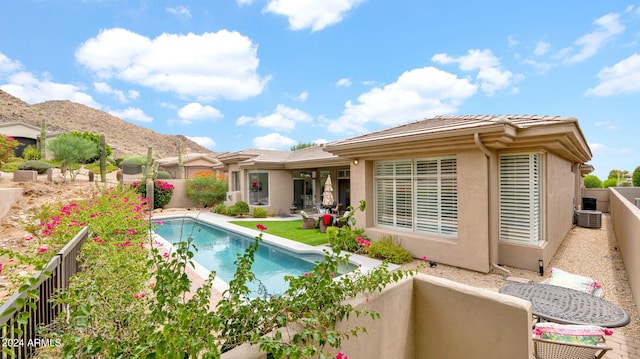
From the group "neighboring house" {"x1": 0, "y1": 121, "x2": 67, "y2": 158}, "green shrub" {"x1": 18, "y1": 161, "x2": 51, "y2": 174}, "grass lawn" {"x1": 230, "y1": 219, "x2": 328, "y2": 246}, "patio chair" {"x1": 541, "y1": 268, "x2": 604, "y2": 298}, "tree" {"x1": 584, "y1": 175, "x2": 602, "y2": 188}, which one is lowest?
"grass lawn" {"x1": 230, "y1": 219, "x2": 328, "y2": 246}

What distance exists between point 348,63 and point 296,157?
30.1 feet

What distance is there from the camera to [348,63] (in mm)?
23953

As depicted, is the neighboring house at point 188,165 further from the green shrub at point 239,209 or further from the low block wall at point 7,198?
the low block wall at point 7,198

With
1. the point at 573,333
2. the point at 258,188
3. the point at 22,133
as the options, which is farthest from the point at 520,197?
the point at 22,133

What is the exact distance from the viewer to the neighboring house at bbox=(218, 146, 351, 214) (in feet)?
67.5

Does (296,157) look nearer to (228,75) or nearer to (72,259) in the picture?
(72,259)

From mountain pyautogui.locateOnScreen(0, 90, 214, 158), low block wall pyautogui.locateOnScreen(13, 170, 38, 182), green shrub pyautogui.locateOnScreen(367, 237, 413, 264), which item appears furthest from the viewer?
mountain pyautogui.locateOnScreen(0, 90, 214, 158)

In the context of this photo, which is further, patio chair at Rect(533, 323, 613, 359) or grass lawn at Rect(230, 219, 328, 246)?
grass lawn at Rect(230, 219, 328, 246)

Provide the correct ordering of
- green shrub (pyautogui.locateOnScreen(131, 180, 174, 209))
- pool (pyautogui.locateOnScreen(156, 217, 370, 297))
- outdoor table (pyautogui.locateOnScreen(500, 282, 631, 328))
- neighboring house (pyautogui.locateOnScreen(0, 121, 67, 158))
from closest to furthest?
outdoor table (pyautogui.locateOnScreen(500, 282, 631, 328)) < pool (pyautogui.locateOnScreen(156, 217, 370, 297)) < green shrub (pyautogui.locateOnScreen(131, 180, 174, 209)) < neighboring house (pyautogui.locateOnScreen(0, 121, 67, 158))

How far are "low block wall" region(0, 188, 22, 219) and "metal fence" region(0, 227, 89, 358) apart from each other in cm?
1206

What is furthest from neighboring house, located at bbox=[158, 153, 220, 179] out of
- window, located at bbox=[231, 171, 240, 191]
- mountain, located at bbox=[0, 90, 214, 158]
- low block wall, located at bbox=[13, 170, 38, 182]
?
mountain, located at bbox=[0, 90, 214, 158]

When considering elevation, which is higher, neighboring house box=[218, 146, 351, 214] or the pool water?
neighboring house box=[218, 146, 351, 214]

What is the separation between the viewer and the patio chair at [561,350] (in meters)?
3.71

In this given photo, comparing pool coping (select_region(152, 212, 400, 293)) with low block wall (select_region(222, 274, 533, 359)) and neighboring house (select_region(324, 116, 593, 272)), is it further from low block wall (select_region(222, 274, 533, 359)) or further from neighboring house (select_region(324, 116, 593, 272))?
low block wall (select_region(222, 274, 533, 359))
